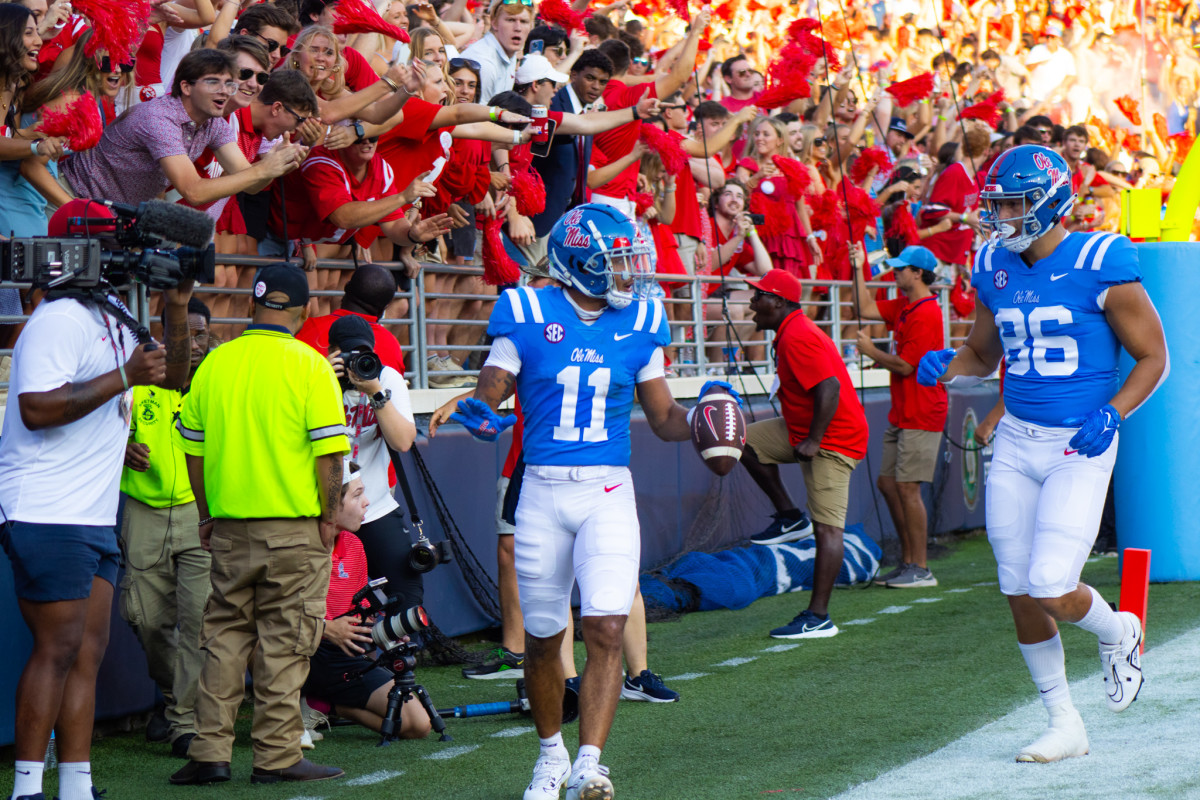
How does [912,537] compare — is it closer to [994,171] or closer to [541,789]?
[994,171]

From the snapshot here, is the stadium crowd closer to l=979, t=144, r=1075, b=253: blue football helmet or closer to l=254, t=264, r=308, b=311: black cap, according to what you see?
l=254, t=264, r=308, b=311: black cap

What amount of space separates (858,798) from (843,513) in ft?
12.9

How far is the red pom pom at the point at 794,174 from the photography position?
11641 mm

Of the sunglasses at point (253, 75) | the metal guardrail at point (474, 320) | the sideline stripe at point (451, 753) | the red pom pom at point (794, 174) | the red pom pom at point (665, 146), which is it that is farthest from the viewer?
the red pom pom at point (794, 174)

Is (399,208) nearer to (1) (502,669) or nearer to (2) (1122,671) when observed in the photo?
(1) (502,669)

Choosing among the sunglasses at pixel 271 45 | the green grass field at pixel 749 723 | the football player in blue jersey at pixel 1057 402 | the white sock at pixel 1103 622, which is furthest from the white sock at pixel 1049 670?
the sunglasses at pixel 271 45

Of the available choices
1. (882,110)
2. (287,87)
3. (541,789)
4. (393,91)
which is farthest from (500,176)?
(882,110)

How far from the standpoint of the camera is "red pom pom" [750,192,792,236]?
11.7 meters

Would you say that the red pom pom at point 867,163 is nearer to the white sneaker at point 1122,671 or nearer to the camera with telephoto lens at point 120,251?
the white sneaker at point 1122,671

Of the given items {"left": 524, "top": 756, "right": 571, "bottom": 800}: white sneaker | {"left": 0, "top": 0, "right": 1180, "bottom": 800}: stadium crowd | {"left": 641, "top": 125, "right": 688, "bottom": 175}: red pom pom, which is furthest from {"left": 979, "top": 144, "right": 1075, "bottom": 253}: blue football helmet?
{"left": 641, "top": 125, "right": 688, "bottom": 175}: red pom pom

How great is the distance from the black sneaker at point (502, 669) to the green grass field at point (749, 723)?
0.43ft

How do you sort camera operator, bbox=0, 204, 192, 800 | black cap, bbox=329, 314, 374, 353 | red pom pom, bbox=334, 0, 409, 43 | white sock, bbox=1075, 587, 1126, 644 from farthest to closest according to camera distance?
red pom pom, bbox=334, 0, 409, 43
black cap, bbox=329, 314, 374, 353
white sock, bbox=1075, 587, 1126, 644
camera operator, bbox=0, 204, 192, 800

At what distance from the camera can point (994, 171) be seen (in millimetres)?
5430

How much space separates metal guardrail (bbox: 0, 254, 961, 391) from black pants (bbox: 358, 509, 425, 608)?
127cm
